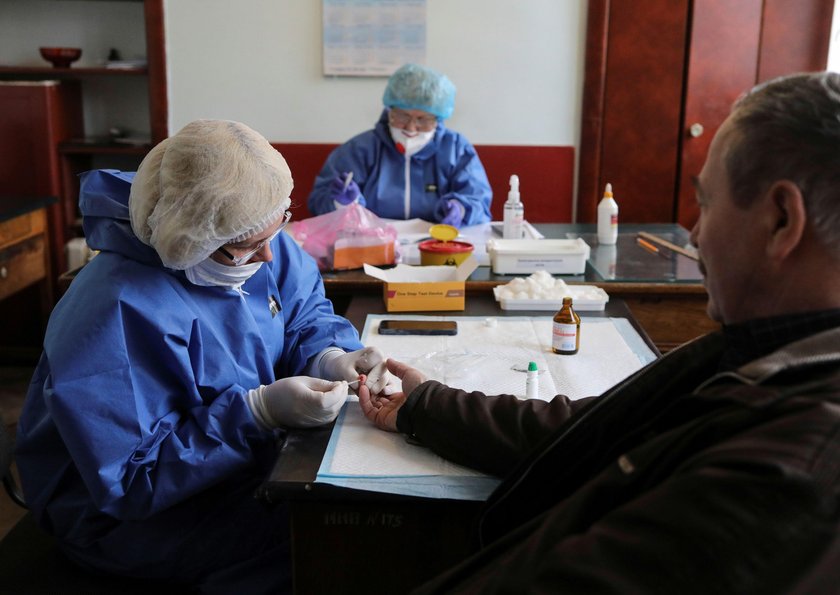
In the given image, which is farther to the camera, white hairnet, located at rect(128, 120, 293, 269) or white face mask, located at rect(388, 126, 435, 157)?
white face mask, located at rect(388, 126, 435, 157)

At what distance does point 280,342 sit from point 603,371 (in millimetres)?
663

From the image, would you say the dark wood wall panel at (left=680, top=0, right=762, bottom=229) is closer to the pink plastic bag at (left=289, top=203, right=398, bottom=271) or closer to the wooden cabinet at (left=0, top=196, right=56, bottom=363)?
the pink plastic bag at (left=289, top=203, right=398, bottom=271)

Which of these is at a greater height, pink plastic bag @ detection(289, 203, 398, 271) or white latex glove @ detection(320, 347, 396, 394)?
pink plastic bag @ detection(289, 203, 398, 271)

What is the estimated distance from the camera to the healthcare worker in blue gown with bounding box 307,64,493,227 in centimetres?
346

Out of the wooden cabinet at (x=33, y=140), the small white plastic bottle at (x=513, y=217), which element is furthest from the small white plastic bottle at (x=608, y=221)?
the wooden cabinet at (x=33, y=140)

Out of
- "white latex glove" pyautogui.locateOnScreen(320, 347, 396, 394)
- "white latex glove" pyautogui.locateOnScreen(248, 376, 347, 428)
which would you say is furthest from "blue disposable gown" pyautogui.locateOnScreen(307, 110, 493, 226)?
"white latex glove" pyautogui.locateOnScreen(248, 376, 347, 428)

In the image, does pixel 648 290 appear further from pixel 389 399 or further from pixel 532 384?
pixel 389 399

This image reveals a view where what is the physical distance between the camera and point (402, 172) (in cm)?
357

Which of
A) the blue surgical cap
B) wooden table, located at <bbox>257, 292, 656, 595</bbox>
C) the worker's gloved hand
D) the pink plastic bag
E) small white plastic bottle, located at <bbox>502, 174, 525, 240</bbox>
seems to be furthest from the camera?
the blue surgical cap

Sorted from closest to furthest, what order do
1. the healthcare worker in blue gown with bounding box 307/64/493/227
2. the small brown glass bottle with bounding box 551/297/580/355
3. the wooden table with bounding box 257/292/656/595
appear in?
the wooden table with bounding box 257/292/656/595
the small brown glass bottle with bounding box 551/297/580/355
the healthcare worker in blue gown with bounding box 307/64/493/227

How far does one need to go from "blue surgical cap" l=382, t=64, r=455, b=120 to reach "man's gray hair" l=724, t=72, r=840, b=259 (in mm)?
2501

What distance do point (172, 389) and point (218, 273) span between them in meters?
0.22

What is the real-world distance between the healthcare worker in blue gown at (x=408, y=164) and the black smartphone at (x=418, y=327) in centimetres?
143

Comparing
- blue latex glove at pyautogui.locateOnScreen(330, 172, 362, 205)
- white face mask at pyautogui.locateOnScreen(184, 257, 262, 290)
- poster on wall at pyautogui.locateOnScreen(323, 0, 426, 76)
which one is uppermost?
poster on wall at pyautogui.locateOnScreen(323, 0, 426, 76)
